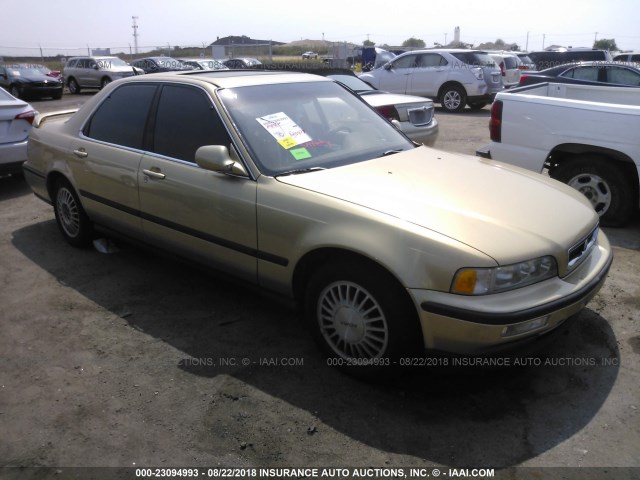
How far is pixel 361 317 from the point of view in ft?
10.0

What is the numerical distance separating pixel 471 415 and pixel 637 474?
773 millimetres

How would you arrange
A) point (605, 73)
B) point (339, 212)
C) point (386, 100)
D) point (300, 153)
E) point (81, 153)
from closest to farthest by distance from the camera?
point (339, 212) < point (300, 153) < point (81, 153) < point (386, 100) < point (605, 73)

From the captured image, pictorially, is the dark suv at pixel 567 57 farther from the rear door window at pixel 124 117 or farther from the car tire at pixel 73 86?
the car tire at pixel 73 86

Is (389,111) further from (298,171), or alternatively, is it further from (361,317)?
(361,317)

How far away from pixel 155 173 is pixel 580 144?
410 cm

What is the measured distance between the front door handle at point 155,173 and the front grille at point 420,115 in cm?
460

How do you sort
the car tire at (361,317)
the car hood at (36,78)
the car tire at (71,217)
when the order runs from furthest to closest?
the car hood at (36,78)
the car tire at (71,217)
the car tire at (361,317)

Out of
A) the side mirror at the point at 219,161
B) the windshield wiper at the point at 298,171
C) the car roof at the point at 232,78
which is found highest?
the car roof at the point at 232,78

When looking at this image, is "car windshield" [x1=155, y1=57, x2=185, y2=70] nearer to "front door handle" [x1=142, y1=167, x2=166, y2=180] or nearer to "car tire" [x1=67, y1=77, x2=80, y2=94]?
"car tire" [x1=67, y1=77, x2=80, y2=94]

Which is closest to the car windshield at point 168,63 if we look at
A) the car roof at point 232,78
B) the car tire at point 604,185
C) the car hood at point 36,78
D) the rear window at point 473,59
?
the car hood at point 36,78

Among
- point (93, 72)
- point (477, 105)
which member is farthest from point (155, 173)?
point (93, 72)

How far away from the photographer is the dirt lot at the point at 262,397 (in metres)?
2.67

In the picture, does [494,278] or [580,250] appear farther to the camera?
[580,250]

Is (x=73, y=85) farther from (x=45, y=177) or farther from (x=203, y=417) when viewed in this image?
(x=203, y=417)
